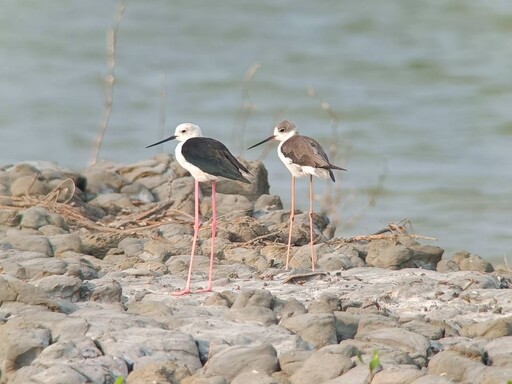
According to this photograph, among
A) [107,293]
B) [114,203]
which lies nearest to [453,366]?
[107,293]

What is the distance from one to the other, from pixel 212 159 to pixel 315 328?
176 cm

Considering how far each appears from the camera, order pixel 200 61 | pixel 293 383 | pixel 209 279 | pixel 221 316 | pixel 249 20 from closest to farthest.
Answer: pixel 293 383 → pixel 221 316 → pixel 209 279 → pixel 200 61 → pixel 249 20

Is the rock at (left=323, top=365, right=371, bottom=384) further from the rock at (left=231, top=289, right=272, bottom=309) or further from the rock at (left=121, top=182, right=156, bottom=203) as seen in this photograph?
the rock at (left=121, top=182, right=156, bottom=203)

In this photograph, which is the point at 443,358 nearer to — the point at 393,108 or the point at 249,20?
the point at 393,108

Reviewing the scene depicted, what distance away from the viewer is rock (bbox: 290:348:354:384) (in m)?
5.61

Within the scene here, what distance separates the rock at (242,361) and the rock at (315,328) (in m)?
0.30

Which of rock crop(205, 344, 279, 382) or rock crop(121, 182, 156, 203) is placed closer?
rock crop(205, 344, 279, 382)

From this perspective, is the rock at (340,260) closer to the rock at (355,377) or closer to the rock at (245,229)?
the rock at (245,229)

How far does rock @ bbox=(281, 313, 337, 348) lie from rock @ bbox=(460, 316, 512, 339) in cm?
76

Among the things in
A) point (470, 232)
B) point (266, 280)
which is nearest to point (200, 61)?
point (470, 232)

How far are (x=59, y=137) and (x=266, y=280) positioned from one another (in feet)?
34.7

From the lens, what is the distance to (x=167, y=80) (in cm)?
2039

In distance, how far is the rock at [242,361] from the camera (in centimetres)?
572

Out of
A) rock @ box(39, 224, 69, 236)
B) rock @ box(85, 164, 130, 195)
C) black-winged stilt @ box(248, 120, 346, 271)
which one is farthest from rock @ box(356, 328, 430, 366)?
rock @ box(85, 164, 130, 195)
